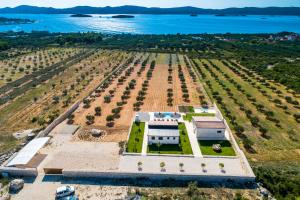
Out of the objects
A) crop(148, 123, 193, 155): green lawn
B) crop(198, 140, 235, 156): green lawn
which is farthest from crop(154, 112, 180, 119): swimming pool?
crop(198, 140, 235, 156): green lawn

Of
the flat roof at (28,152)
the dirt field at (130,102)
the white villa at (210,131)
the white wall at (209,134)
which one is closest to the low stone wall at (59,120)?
the dirt field at (130,102)

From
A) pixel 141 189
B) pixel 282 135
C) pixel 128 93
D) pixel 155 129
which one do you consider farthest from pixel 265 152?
pixel 128 93

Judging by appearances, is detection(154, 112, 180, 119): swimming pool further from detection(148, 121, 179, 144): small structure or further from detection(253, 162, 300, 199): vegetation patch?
detection(253, 162, 300, 199): vegetation patch

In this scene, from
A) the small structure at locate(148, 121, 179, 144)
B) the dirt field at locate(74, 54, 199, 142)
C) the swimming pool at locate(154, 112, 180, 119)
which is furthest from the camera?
the swimming pool at locate(154, 112, 180, 119)

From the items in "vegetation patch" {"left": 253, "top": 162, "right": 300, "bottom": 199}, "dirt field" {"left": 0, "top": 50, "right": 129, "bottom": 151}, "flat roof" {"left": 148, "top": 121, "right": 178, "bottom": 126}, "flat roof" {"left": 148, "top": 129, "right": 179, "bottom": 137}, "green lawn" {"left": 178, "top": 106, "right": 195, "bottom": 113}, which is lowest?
"dirt field" {"left": 0, "top": 50, "right": 129, "bottom": 151}

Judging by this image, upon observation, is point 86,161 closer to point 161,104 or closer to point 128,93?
point 161,104

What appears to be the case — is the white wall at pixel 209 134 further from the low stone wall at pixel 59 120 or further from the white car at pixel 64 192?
the low stone wall at pixel 59 120

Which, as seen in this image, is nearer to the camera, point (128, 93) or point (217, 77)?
point (128, 93)
